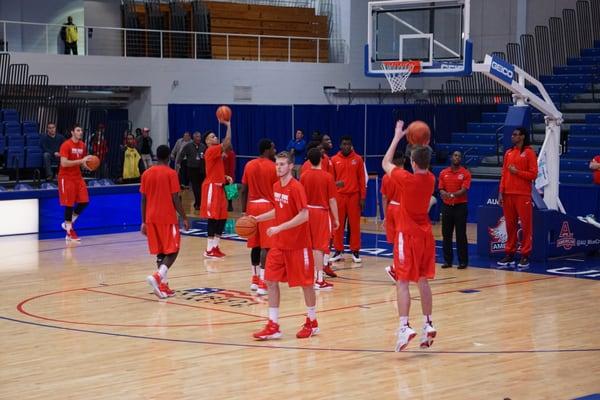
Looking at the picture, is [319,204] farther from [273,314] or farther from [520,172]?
[520,172]

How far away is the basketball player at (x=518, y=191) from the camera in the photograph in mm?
15133

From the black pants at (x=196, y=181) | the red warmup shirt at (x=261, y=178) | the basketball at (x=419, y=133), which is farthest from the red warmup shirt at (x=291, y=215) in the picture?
the black pants at (x=196, y=181)

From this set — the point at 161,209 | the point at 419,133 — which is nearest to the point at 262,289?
the point at 161,209

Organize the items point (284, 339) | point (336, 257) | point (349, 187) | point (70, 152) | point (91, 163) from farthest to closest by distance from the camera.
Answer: point (70, 152), point (91, 163), point (336, 257), point (349, 187), point (284, 339)

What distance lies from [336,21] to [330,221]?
20839mm

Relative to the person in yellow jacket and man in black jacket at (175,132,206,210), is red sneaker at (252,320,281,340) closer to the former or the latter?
man in black jacket at (175,132,206,210)

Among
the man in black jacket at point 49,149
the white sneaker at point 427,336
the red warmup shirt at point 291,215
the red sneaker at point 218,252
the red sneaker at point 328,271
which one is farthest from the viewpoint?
the man in black jacket at point 49,149

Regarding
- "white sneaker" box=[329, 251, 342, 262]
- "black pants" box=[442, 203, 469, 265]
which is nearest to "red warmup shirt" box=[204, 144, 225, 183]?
"white sneaker" box=[329, 251, 342, 262]

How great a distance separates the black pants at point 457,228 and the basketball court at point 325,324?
44cm

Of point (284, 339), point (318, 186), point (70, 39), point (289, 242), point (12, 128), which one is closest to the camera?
point (289, 242)

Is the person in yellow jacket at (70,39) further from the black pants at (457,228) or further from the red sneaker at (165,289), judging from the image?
the red sneaker at (165,289)

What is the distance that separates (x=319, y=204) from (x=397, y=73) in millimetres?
3559

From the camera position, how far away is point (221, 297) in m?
12.9

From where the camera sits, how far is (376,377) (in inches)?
348
